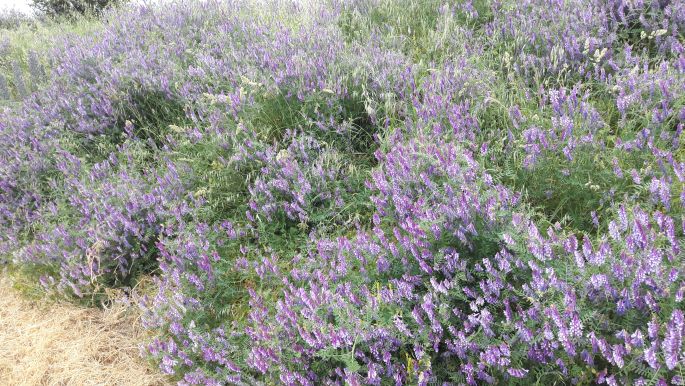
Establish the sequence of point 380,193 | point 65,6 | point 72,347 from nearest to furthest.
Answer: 1. point 380,193
2. point 72,347
3. point 65,6

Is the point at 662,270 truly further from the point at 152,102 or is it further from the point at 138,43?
the point at 138,43

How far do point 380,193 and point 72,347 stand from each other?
6.31 ft

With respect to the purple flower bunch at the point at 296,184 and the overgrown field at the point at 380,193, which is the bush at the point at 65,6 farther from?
the purple flower bunch at the point at 296,184

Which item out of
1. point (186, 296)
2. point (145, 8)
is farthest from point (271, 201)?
point (145, 8)

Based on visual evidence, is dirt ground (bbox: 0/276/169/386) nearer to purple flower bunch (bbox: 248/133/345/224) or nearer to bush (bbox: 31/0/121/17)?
purple flower bunch (bbox: 248/133/345/224)

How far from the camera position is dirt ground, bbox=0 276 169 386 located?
2.59 meters

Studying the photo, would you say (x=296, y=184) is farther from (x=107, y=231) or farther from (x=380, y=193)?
(x=107, y=231)

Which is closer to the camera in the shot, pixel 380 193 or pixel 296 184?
pixel 380 193

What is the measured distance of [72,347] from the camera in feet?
9.10

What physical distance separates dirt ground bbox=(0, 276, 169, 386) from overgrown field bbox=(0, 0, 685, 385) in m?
0.16

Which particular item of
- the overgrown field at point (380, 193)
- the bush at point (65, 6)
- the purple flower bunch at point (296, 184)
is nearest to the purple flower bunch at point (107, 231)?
the overgrown field at point (380, 193)

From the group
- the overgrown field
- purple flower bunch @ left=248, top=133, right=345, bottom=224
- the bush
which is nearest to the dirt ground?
the overgrown field

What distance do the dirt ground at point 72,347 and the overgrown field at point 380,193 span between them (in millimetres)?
→ 158

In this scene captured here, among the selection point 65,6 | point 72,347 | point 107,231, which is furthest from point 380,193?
point 65,6
